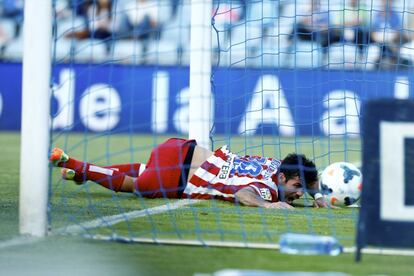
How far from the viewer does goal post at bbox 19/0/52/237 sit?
4.54 meters

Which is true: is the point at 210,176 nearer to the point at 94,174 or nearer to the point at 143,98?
the point at 94,174

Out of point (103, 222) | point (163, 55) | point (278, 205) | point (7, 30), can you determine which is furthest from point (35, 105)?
point (7, 30)

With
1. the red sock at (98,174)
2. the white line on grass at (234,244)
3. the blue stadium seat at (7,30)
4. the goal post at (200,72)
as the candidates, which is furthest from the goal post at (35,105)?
the blue stadium seat at (7,30)

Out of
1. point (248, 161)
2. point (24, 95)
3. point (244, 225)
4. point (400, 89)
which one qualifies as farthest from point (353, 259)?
point (400, 89)

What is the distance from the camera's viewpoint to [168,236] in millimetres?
4625

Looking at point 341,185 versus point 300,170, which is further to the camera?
point 341,185

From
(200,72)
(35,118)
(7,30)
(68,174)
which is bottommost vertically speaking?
(68,174)

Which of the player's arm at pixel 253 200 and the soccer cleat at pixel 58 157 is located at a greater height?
the soccer cleat at pixel 58 157

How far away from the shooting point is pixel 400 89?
10492mm

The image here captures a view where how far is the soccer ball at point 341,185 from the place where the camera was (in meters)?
6.04

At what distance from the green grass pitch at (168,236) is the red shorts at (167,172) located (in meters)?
0.08

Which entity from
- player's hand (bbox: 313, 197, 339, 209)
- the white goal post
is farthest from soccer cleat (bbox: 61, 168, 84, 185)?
the white goal post

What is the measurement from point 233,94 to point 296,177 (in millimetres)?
5530

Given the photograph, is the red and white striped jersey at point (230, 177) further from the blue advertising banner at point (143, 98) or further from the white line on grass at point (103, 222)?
the blue advertising banner at point (143, 98)
